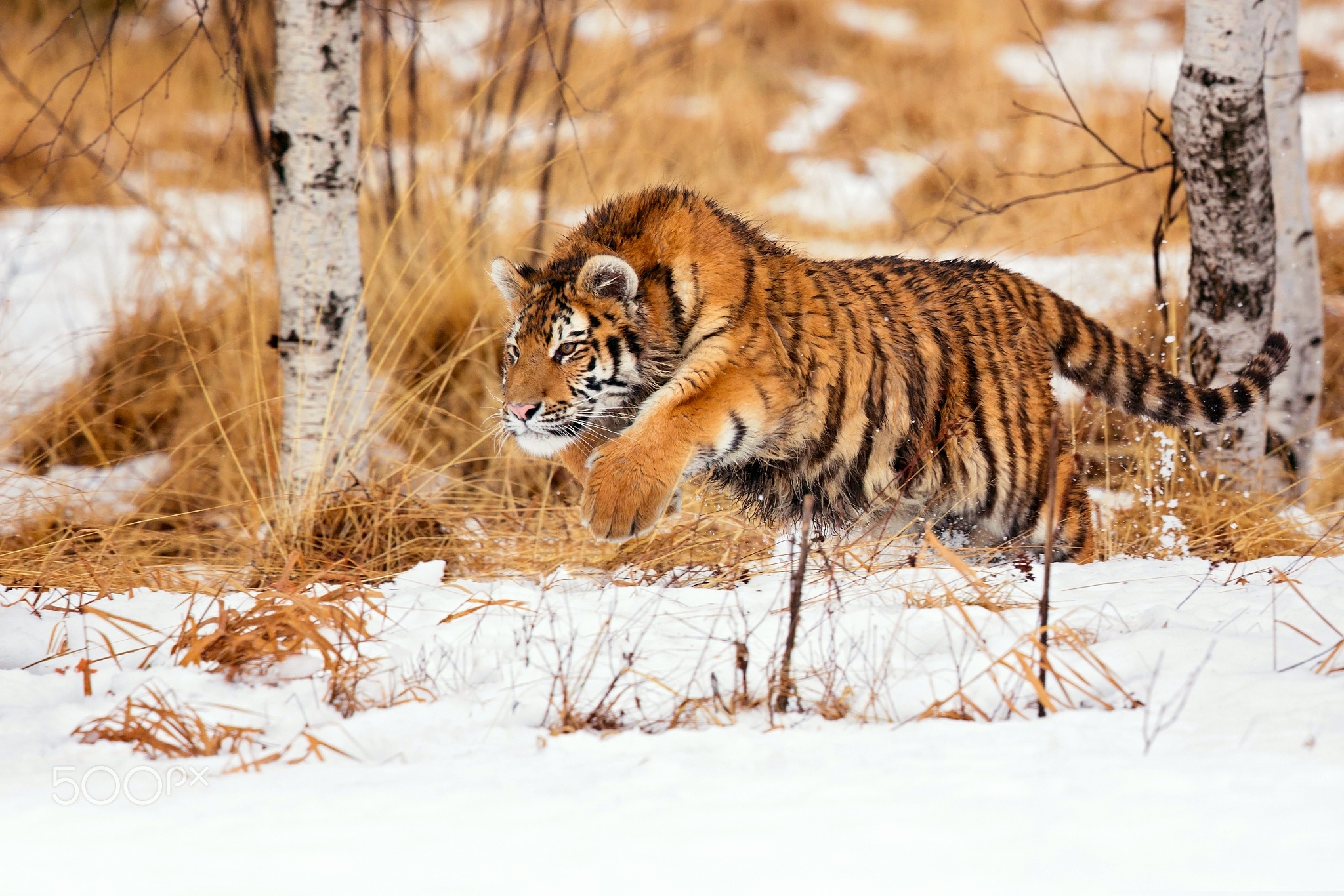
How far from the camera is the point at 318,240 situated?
13.4 feet

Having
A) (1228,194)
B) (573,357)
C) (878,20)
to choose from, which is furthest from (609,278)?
(878,20)

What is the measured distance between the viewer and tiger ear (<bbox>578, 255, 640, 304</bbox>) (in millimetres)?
3125

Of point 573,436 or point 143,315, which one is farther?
point 143,315

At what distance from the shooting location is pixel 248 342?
19.4 feet

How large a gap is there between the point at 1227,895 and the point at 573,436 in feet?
6.76

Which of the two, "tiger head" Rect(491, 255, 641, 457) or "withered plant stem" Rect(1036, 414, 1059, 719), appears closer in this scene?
"withered plant stem" Rect(1036, 414, 1059, 719)

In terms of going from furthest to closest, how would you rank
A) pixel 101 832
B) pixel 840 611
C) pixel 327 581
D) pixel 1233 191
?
pixel 1233 191 < pixel 327 581 < pixel 840 611 < pixel 101 832

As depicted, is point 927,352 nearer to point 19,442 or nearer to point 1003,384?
point 1003,384

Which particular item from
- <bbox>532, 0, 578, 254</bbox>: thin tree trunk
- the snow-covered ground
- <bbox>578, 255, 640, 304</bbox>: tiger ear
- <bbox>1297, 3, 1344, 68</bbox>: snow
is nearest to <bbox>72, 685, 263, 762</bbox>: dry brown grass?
the snow-covered ground

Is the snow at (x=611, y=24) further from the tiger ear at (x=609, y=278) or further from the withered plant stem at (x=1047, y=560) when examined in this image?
the withered plant stem at (x=1047, y=560)

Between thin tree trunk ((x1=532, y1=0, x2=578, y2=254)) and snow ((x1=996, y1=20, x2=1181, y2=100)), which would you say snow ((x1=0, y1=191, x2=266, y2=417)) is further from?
snow ((x1=996, y1=20, x2=1181, y2=100))

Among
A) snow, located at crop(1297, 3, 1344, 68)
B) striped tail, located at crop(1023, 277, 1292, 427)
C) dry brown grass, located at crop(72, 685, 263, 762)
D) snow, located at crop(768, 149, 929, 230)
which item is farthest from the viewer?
snow, located at crop(1297, 3, 1344, 68)

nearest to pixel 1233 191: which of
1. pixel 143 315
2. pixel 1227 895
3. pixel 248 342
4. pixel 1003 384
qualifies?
pixel 1003 384

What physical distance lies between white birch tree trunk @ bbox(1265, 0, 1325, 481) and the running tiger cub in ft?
4.29
